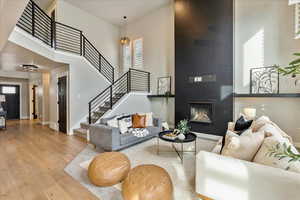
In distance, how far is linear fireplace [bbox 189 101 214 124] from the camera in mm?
4684

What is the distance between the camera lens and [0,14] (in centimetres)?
189

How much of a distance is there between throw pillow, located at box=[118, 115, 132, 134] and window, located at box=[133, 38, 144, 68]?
12.1 feet

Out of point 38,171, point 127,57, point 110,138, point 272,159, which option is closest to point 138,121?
point 110,138

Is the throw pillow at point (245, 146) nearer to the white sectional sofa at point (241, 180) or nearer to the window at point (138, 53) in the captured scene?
the white sectional sofa at point (241, 180)

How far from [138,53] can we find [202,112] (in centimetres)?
432

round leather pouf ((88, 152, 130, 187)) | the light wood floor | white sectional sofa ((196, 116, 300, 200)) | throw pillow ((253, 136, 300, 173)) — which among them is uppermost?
throw pillow ((253, 136, 300, 173))

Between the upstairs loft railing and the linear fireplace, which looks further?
the linear fireplace

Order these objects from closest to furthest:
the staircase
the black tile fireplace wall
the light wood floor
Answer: the light wood floor → the staircase → the black tile fireplace wall

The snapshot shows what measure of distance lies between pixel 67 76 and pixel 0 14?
335 cm

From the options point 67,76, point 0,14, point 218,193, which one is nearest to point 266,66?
point 218,193

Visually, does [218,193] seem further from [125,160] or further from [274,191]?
[125,160]

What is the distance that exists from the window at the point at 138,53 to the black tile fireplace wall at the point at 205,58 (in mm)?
2281

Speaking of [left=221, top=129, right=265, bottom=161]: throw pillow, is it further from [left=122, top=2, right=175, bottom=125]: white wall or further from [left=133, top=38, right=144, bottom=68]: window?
[left=133, top=38, right=144, bottom=68]: window

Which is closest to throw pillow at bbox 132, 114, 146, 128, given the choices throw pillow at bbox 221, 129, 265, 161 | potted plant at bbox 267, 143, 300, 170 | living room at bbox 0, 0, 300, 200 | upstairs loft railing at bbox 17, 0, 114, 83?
living room at bbox 0, 0, 300, 200
